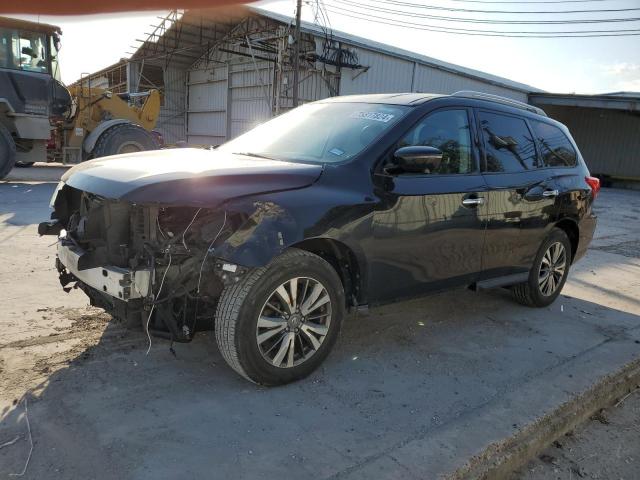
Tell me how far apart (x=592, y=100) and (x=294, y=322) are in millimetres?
26133

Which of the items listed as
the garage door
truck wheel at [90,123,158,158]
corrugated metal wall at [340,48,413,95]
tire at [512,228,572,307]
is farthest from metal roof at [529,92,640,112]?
tire at [512,228,572,307]

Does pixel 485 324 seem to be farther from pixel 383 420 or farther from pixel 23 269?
pixel 23 269

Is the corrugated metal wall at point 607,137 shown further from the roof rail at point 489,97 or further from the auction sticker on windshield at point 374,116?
the auction sticker on windshield at point 374,116

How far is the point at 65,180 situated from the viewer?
366cm

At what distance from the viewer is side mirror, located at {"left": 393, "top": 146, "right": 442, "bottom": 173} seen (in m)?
3.45

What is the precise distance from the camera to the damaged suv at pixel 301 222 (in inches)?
117

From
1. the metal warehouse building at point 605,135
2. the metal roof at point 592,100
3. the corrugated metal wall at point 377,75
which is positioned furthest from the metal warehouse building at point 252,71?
the metal warehouse building at point 605,135

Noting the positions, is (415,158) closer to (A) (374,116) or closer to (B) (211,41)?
(A) (374,116)

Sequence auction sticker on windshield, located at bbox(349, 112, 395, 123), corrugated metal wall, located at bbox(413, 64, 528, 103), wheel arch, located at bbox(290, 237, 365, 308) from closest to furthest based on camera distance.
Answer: wheel arch, located at bbox(290, 237, 365, 308) → auction sticker on windshield, located at bbox(349, 112, 395, 123) → corrugated metal wall, located at bbox(413, 64, 528, 103)

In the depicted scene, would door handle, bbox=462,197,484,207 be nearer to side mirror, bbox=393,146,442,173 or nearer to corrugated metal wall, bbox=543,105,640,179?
side mirror, bbox=393,146,442,173

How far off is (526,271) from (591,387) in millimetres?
1536

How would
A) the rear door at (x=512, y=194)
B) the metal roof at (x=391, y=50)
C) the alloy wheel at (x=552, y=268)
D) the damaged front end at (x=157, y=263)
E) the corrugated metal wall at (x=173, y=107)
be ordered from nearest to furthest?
the damaged front end at (x=157, y=263), the rear door at (x=512, y=194), the alloy wheel at (x=552, y=268), the metal roof at (x=391, y=50), the corrugated metal wall at (x=173, y=107)

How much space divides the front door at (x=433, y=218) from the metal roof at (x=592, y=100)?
23.8 metres

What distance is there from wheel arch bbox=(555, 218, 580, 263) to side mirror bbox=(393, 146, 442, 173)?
2.27 meters
